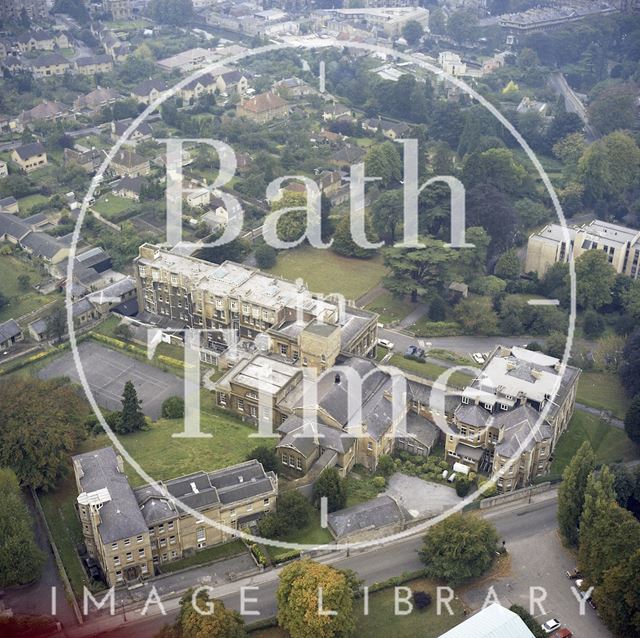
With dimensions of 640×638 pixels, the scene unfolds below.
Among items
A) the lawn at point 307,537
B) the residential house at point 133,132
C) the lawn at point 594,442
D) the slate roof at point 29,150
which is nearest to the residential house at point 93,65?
the residential house at point 133,132

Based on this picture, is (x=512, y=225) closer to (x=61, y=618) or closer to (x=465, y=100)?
(x=465, y=100)

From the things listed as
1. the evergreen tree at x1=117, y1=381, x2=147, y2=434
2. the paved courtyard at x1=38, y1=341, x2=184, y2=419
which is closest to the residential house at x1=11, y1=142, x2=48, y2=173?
the paved courtyard at x1=38, y1=341, x2=184, y2=419

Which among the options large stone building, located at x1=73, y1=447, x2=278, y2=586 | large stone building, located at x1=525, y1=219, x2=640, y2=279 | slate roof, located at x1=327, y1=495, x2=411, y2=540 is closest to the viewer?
large stone building, located at x1=73, y1=447, x2=278, y2=586

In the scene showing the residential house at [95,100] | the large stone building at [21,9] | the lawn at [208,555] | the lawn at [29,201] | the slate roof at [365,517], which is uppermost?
the large stone building at [21,9]

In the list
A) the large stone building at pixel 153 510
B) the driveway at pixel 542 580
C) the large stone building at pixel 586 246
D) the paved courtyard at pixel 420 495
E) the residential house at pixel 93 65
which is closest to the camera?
the driveway at pixel 542 580

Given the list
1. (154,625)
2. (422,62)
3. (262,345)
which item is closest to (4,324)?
(262,345)

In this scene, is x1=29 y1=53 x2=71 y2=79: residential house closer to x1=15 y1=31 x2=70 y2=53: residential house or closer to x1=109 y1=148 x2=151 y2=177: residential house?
x1=15 y1=31 x2=70 y2=53: residential house

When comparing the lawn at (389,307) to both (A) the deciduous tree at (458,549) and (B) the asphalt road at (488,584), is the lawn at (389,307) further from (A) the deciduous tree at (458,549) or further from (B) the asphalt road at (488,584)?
(A) the deciduous tree at (458,549)
